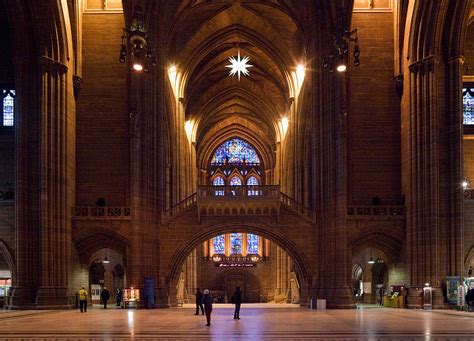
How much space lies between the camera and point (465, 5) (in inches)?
1437

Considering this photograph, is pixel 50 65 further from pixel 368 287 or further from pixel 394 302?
pixel 368 287

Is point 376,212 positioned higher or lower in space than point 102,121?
lower

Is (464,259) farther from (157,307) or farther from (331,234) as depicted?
(157,307)

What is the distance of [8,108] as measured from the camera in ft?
144

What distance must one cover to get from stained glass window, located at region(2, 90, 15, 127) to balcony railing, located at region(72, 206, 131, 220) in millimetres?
7998

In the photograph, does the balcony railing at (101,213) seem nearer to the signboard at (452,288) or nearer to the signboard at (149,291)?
the signboard at (149,291)

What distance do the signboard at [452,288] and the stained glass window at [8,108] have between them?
27.4m

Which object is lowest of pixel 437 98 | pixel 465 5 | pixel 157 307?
pixel 157 307

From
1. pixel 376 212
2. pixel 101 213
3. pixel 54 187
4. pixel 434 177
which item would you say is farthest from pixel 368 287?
pixel 54 187

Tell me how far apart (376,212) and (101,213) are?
15812 millimetres

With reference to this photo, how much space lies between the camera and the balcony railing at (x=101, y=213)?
4022 cm

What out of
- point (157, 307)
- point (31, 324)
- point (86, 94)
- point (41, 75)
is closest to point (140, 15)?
point (31, 324)

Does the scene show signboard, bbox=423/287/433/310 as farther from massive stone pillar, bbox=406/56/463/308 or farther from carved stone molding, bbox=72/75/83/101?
carved stone molding, bbox=72/75/83/101

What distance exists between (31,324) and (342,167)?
2108 cm
